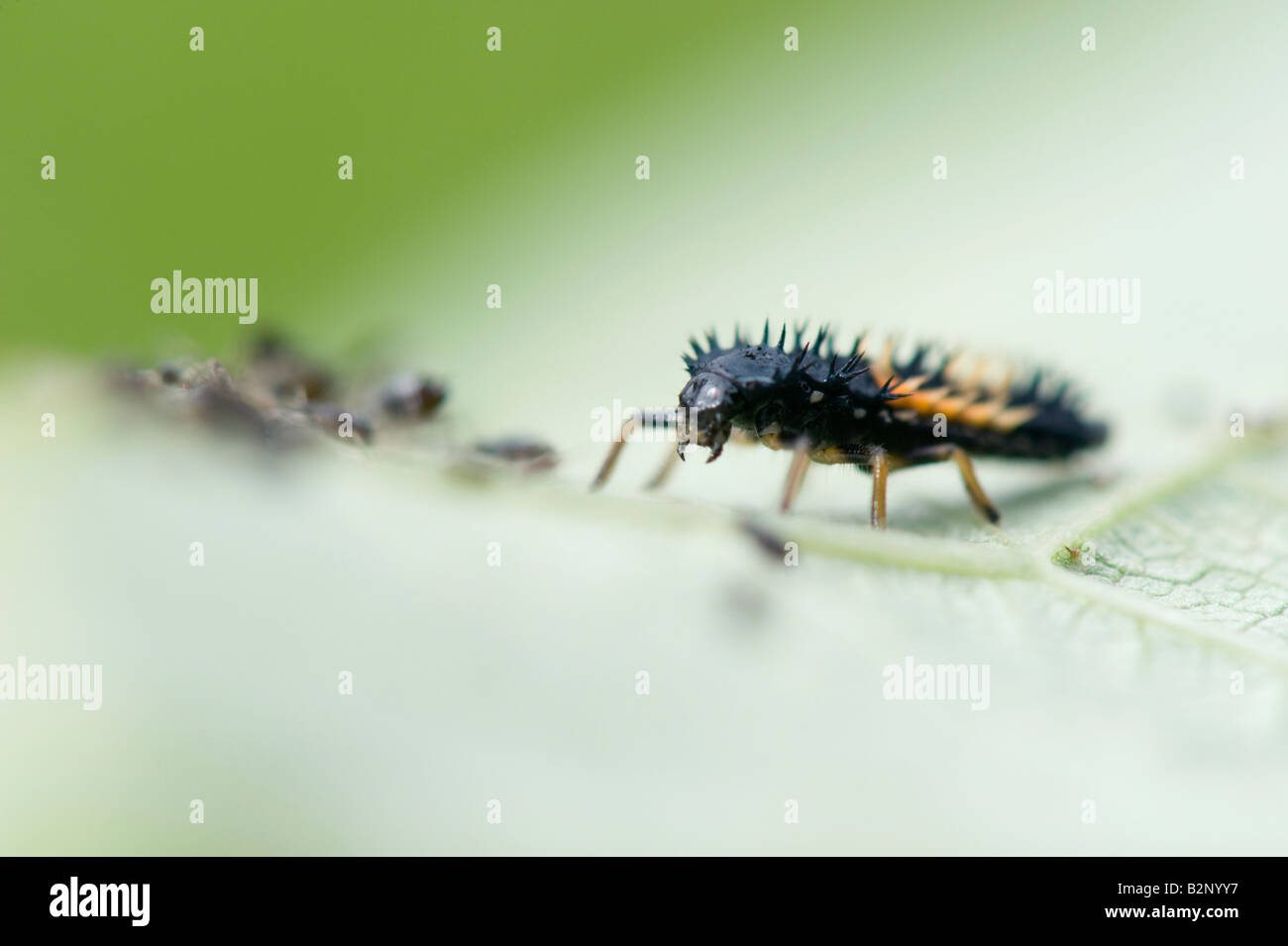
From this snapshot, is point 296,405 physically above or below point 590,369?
below

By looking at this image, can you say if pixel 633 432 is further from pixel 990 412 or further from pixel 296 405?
pixel 990 412

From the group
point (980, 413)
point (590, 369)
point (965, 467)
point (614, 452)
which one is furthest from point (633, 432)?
point (590, 369)

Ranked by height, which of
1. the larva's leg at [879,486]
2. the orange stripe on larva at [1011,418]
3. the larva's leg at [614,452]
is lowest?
the larva's leg at [879,486]

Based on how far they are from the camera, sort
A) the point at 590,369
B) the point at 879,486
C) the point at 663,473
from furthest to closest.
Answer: the point at 590,369 → the point at 663,473 → the point at 879,486

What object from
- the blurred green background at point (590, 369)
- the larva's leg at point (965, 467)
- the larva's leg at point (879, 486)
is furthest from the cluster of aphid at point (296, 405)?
the larva's leg at point (965, 467)

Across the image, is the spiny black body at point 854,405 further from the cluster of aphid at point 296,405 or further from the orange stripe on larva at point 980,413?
the cluster of aphid at point 296,405

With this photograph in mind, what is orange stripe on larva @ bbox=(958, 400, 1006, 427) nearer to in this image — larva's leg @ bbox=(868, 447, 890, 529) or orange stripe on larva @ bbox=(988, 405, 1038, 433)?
orange stripe on larva @ bbox=(988, 405, 1038, 433)
